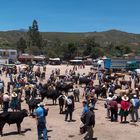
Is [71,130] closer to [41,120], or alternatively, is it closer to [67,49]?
[41,120]

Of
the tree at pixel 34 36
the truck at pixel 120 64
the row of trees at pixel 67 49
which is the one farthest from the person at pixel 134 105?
the tree at pixel 34 36

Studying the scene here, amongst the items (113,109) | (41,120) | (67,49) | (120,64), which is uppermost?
(67,49)

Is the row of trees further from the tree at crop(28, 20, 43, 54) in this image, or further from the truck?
the truck

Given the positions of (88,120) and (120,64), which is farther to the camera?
(120,64)

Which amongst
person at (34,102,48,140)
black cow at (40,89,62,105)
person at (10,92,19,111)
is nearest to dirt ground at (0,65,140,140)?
person at (34,102,48,140)

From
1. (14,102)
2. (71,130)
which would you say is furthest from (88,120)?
(14,102)

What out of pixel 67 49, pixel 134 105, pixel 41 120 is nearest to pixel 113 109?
pixel 134 105

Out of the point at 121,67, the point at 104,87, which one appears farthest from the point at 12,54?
the point at 104,87

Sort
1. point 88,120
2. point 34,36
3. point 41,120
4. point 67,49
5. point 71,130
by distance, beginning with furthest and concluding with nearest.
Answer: point 34,36 → point 67,49 → point 71,130 → point 41,120 → point 88,120

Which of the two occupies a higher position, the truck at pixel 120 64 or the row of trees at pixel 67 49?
the row of trees at pixel 67 49

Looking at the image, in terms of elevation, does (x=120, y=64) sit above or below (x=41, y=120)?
above

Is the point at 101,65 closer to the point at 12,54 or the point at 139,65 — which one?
the point at 139,65

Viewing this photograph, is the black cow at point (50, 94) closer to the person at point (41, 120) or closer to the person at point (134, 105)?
the person at point (134, 105)

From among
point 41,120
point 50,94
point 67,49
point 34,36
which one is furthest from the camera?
point 34,36
